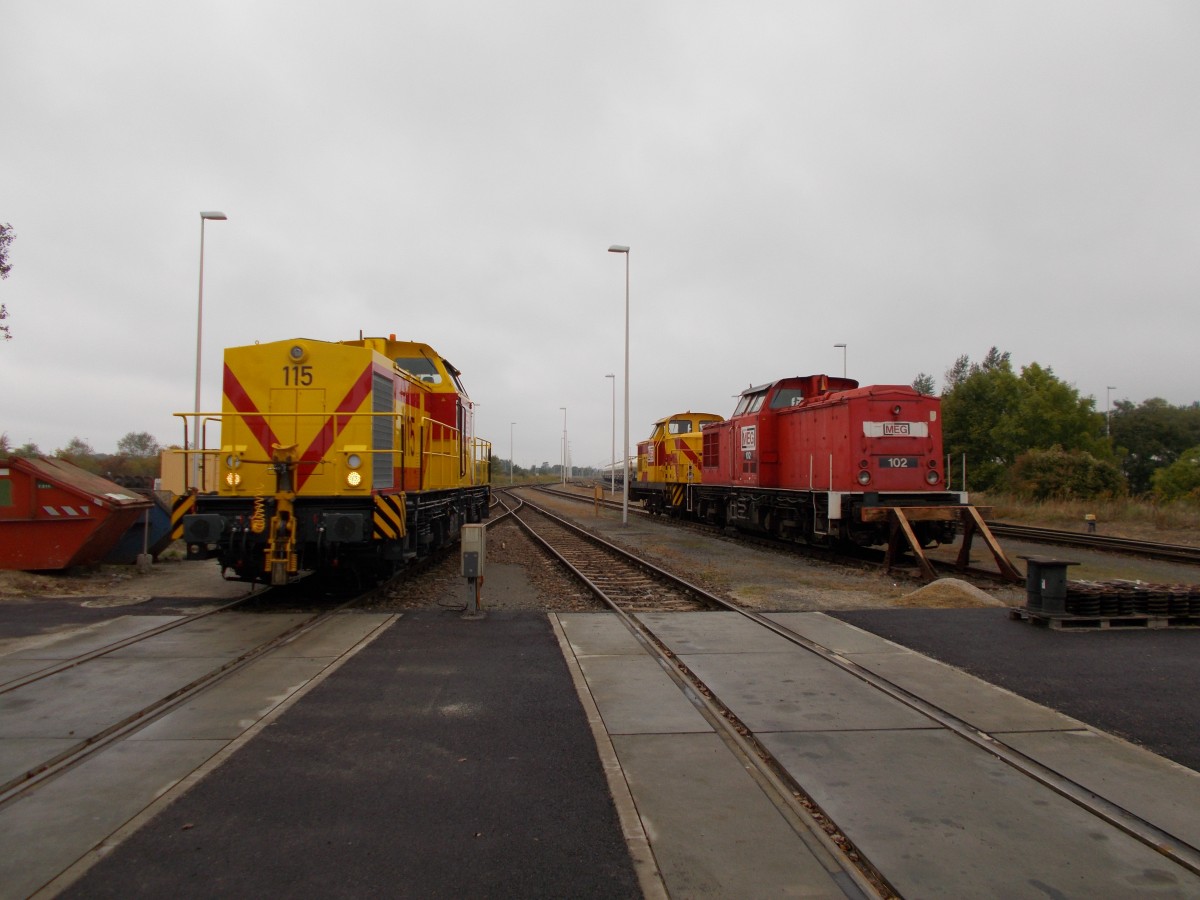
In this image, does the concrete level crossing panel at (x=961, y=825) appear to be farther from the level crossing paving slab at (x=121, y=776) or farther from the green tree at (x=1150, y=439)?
the green tree at (x=1150, y=439)

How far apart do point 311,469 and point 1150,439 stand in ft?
269

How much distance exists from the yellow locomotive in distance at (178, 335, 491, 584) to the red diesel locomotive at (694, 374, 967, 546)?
7201mm

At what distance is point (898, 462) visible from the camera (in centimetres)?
1271

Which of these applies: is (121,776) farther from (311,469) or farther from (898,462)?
→ (898,462)

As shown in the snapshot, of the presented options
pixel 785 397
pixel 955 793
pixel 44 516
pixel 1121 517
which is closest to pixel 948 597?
pixel 955 793

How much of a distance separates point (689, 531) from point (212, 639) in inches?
607

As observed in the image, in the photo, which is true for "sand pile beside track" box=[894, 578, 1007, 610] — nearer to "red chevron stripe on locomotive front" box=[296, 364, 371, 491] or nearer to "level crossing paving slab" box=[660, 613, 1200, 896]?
"level crossing paving slab" box=[660, 613, 1200, 896]

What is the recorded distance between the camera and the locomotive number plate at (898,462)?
1263 centimetres

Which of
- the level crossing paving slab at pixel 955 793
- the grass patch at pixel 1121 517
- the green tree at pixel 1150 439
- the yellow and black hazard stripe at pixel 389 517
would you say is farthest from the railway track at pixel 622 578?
the green tree at pixel 1150 439

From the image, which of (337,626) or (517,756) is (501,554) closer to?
(337,626)

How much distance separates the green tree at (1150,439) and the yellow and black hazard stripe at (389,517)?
7548 centimetres

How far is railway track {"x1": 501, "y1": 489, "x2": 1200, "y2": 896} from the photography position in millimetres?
3006

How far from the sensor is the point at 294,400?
8711 millimetres

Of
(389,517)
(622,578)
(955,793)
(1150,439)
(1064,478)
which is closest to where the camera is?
(955,793)
